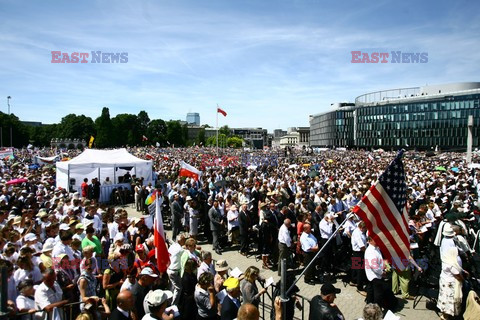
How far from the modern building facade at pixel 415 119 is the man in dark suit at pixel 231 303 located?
328ft

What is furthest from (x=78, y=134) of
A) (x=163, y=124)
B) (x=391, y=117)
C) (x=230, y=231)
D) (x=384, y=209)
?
(x=384, y=209)

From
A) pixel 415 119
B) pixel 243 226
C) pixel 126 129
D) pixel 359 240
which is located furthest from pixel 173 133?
pixel 359 240

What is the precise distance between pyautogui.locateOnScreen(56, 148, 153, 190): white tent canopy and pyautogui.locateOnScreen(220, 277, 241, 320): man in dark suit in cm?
1655

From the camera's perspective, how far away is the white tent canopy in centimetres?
1923

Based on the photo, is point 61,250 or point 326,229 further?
point 326,229

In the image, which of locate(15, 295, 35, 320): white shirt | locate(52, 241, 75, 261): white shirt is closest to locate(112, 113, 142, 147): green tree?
locate(52, 241, 75, 261): white shirt

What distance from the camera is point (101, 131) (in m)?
95.6

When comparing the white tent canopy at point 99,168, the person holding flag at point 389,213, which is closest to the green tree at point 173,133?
the white tent canopy at point 99,168

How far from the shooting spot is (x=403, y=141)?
346 feet

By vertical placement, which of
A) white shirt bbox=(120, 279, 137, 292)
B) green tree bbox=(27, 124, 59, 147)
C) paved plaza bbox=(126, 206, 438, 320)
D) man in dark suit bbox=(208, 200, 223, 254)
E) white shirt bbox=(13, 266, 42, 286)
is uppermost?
green tree bbox=(27, 124, 59, 147)

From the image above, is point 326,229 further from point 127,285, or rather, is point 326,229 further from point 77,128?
point 77,128

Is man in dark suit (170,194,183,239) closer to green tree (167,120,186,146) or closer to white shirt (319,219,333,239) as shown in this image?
white shirt (319,219,333,239)

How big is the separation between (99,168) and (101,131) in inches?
3231

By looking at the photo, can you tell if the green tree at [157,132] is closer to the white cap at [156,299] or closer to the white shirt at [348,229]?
the white shirt at [348,229]
